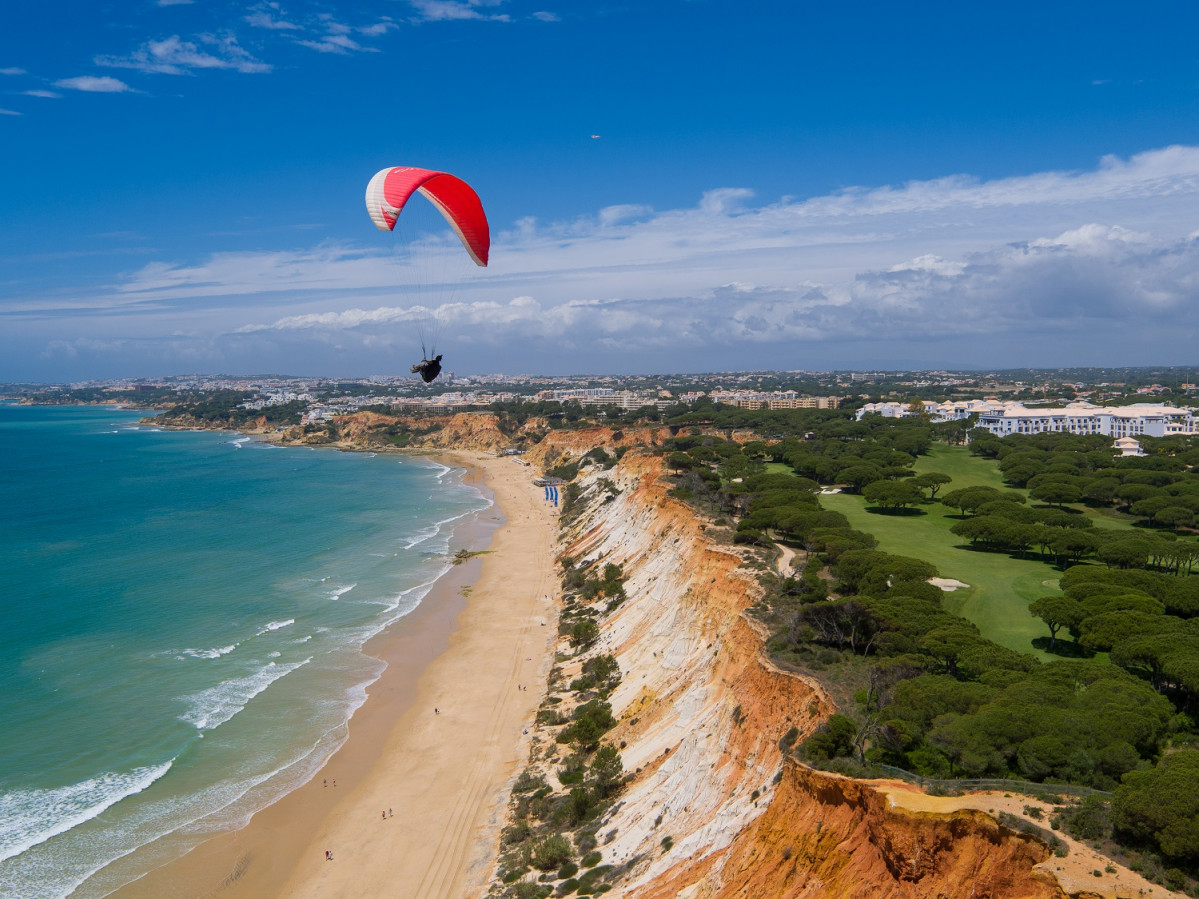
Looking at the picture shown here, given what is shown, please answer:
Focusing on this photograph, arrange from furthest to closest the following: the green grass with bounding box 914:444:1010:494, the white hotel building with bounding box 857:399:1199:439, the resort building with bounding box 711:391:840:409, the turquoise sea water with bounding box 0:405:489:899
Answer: the resort building with bounding box 711:391:840:409, the white hotel building with bounding box 857:399:1199:439, the green grass with bounding box 914:444:1010:494, the turquoise sea water with bounding box 0:405:489:899

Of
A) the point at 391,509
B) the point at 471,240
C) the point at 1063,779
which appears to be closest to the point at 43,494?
the point at 391,509

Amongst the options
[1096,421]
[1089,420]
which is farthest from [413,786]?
[1089,420]

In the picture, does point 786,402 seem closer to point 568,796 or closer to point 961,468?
point 961,468

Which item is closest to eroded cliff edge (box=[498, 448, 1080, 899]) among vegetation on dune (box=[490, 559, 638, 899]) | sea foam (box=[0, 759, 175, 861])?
vegetation on dune (box=[490, 559, 638, 899])

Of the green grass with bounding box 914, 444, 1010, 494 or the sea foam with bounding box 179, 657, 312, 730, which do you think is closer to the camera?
the sea foam with bounding box 179, 657, 312, 730

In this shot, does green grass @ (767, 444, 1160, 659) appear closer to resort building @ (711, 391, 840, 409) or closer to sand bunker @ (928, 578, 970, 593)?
sand bunker @ (928, 578, 970, 593)

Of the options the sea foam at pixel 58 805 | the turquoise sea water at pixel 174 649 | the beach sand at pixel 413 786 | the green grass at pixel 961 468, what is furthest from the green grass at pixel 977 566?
the sea foam at pixel 58 805
